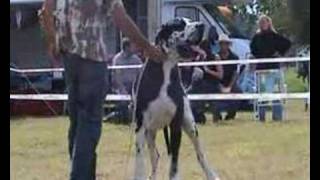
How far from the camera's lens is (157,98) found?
5160mm

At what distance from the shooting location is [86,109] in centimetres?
456

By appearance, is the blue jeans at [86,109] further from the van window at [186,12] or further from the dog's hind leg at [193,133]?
the van window at [186,12]

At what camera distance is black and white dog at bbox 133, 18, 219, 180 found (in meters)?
5.18

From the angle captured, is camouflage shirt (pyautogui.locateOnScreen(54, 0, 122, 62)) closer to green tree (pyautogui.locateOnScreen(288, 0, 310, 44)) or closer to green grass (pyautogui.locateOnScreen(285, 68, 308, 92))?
green grass (pyautogui.locateOnScreen(285, 68, 308, 92))

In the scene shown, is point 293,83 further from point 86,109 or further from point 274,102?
point 86,109

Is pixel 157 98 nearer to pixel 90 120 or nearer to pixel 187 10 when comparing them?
pixel 90 120

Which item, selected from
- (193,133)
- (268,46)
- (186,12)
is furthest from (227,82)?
(193,133)

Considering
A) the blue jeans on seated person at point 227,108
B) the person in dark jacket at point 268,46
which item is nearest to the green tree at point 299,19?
the person in dark jacket at point 268,46

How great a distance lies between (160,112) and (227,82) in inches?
258

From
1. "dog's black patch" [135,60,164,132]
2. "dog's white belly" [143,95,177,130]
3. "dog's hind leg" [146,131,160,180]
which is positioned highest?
"dog's black patch" [135,60,164,132]

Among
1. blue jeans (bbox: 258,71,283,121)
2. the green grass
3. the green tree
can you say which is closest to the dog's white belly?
blue jeans (bbox: 258,71,283,121)

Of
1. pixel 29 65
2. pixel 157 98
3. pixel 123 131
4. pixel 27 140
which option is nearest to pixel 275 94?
pixel 123 131

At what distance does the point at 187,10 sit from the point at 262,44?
7.77 ft

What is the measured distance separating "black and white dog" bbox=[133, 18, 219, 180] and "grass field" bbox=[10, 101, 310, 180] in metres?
0.60
